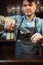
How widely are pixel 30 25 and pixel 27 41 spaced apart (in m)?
0.13

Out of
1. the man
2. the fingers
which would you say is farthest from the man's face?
the fingers

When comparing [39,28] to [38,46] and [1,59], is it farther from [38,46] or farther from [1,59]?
[1,59]

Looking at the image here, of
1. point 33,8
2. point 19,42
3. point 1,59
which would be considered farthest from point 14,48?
point 33,8

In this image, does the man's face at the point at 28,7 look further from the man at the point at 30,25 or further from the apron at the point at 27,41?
the apron at the point at 27,41

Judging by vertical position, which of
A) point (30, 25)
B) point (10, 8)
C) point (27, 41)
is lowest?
point (27, 41)

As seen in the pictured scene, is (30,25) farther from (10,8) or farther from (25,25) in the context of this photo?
(10,8)

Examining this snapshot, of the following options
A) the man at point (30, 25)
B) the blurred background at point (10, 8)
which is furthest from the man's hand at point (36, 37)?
the blurred background at point (10, 8)

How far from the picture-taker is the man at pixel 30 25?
5.56 feet

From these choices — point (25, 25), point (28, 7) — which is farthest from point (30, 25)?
point (28, 7)

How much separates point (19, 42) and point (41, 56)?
204 millimetres

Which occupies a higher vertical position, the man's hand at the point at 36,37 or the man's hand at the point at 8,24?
the man's hand at the point at 8,24

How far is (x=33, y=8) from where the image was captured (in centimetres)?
169

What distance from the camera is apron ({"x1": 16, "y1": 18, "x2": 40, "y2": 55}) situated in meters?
1.69

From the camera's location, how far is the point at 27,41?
1.69m
